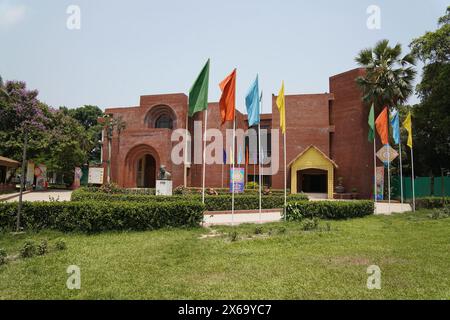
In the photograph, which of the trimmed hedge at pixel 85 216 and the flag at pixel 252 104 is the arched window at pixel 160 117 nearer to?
the flag at pixel 252 104

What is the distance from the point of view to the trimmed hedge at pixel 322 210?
12180mm

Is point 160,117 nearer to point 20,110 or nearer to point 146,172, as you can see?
point 146,172

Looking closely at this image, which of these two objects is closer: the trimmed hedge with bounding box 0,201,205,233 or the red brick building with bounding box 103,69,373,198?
the trimmed hedge with bounding box 0,201,205,233

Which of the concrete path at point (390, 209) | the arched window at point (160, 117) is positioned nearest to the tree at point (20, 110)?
the arched window at point (160, 117)

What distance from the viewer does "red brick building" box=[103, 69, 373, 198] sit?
24688 millimetres

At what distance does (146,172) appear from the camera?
32625mm

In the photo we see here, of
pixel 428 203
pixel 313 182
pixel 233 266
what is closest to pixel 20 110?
pixel 313 182

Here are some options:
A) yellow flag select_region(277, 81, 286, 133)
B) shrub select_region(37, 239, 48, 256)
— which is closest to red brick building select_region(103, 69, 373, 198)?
yellow flag select_region(277, 81, 286, 133)

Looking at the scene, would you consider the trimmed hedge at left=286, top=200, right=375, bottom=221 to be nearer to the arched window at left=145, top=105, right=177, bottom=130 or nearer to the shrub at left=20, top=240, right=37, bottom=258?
the shrub at left=20, top=240, right=37, bottom=258

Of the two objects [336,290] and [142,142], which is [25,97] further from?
[336,290]

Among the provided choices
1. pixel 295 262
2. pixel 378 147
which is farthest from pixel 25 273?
pixel 378 147

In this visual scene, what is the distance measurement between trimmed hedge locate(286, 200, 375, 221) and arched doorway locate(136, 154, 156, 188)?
22.0 meters

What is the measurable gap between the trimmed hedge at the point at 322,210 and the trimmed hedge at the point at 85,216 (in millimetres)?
5228
